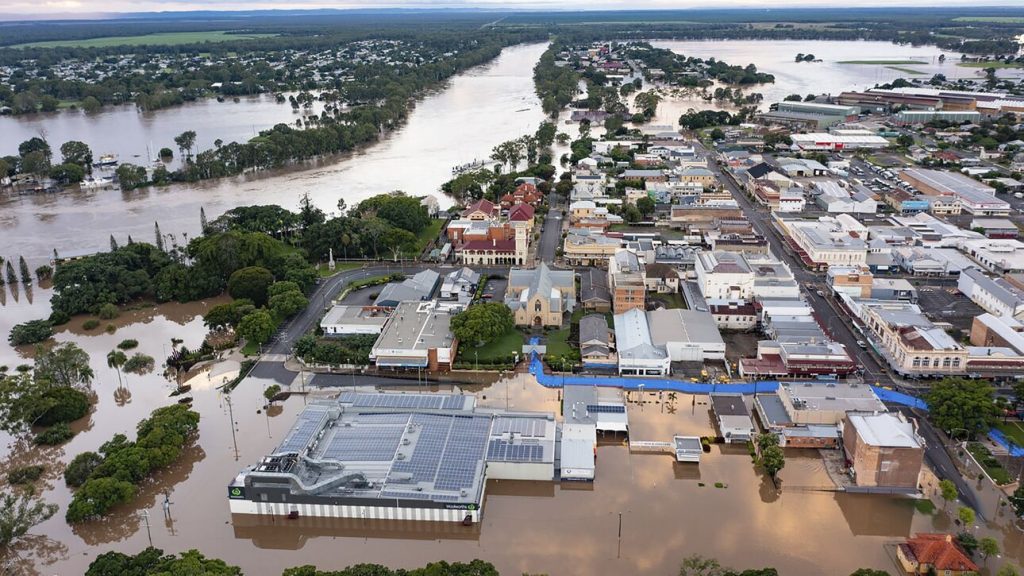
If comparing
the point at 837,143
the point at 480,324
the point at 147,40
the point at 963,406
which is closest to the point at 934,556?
the point at 963,406

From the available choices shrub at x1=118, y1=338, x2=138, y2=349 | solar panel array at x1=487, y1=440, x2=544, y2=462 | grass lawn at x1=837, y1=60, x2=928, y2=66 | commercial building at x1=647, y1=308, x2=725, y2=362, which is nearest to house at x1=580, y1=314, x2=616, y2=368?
commercial building at x1=647, y1=308, x2=725, y2=362

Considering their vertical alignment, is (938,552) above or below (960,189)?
below

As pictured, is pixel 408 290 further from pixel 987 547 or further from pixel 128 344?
pixel 987 547

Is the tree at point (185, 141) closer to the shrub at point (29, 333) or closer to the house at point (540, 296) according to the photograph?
the shrub at point (29, 333)

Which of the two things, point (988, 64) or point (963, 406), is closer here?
point (963, 406)

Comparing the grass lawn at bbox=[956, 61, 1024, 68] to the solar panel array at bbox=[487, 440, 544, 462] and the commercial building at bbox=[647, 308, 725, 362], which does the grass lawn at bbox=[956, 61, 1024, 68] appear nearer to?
the commercial building at bbox=[647, 308, 725, 362]

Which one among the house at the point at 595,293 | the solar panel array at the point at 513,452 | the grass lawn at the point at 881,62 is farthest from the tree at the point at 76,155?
the grass lawn at the point at 881,62

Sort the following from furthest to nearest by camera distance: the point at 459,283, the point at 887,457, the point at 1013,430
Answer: the point at 459,283 → the point at 1013,430 → the point at 887,457

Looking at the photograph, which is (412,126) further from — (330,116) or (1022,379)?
(1022,379)
